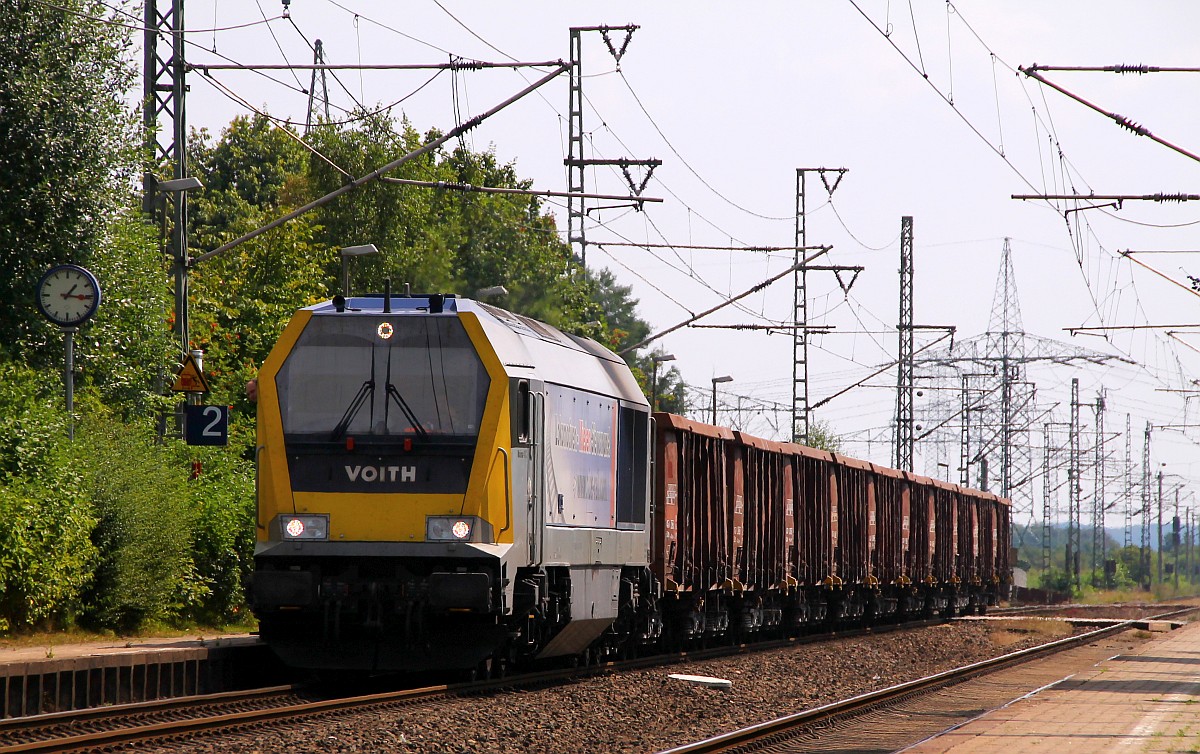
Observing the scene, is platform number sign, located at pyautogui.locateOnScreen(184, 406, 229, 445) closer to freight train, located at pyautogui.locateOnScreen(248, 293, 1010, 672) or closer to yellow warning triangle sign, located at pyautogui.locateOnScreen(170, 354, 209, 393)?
yellow warning triangle sign, located at pyautogui.locateOnScreen(170, 354, 209, 393)

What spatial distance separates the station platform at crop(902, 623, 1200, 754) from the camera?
12688 millimetres

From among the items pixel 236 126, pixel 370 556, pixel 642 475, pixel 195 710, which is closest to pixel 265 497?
pixel 370 556

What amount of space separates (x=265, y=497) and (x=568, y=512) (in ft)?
10.8

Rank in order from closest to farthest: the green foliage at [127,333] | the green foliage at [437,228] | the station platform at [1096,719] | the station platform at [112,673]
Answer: the station platform at [1096,719] < the station platform at [112,673] < the green foliage at [127,333] < the green foliage at [437,228]

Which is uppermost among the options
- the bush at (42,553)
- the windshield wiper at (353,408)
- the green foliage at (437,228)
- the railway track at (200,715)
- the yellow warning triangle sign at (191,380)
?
the green foliage at (437,228)

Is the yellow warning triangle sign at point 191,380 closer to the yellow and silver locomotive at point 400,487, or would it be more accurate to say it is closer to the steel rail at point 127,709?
the yellow and silver locomotive at point 400,487

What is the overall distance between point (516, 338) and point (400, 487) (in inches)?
79.0

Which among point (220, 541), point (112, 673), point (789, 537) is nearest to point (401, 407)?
point (112, 673)

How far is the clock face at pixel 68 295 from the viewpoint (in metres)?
19.7

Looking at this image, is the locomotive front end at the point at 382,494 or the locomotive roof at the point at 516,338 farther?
the locomotive roof at the point at 516,338

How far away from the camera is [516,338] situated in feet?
51.6

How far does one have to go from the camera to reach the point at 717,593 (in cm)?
2489

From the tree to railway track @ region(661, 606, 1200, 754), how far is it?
44.7 feet

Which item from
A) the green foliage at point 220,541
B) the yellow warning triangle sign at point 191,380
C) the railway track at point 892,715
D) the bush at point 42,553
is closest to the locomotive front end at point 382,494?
the railway track at point 892,715
